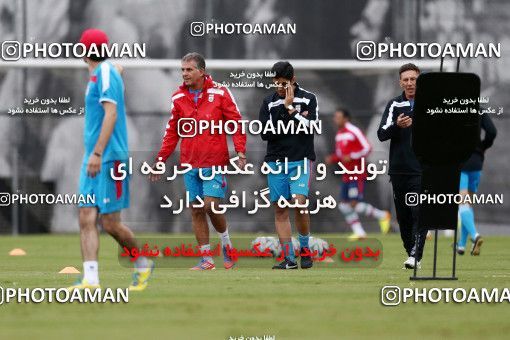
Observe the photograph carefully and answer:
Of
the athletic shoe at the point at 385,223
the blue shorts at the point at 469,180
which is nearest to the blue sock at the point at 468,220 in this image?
the blue shorts at the point at 469,180

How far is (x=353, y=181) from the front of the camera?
22672mm

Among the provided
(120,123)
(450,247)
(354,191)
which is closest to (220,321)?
(120,123)

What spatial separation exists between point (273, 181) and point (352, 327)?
5.78m

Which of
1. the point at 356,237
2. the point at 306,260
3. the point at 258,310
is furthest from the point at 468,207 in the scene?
the point at 258,310

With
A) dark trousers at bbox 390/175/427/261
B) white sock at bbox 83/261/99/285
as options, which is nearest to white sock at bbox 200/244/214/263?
dark trousers at bbox 390/175/427/261

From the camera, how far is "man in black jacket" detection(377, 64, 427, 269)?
13.7 meters

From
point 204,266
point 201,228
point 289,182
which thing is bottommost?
point 204,266

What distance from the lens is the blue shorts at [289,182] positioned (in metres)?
14.0

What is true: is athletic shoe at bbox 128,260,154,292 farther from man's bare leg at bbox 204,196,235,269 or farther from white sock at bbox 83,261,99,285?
man's bare leg at bbox 204,196,235,269

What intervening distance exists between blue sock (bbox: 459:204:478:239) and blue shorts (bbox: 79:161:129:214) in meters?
7.84

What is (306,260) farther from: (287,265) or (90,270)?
(90,270)

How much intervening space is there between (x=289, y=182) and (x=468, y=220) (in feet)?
13.8

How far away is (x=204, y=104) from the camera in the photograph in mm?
13820

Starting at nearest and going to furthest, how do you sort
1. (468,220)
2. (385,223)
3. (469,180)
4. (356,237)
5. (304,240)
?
(304,240), (468,220), (469,180), (356,237), (385,223)
